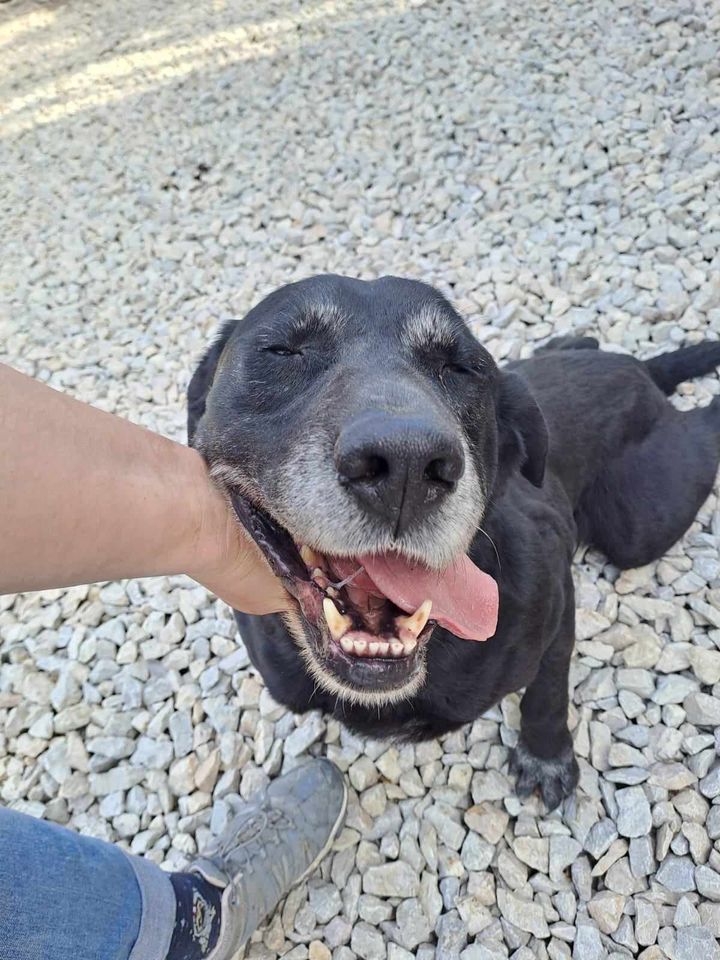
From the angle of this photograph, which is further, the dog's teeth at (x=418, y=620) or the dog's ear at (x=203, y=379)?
the dog's ear at (x=203, y=379)

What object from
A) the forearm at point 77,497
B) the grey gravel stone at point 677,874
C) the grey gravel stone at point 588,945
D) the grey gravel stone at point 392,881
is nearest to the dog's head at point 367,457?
the forearm at point 77,497

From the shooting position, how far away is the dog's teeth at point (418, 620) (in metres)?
1.72

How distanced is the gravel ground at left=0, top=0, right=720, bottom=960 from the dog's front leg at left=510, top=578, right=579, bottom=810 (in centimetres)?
8

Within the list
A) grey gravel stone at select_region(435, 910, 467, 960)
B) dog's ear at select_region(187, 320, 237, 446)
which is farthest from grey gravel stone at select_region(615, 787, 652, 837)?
dog's ear at select_region(187, 320, 237, 446)

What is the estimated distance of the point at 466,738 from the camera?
113 inches

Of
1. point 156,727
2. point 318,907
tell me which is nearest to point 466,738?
point 318,907

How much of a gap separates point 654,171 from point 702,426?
269 cm

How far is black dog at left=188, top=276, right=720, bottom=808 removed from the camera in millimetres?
1616

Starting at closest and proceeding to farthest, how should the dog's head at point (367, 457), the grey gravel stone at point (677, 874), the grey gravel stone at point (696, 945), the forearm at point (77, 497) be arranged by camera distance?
the forearm at point (77, 497) < the dog's head at point (367, 457) < the grey gravel stone at point (696, 945) < the grey gravel stone at point (677, 874)

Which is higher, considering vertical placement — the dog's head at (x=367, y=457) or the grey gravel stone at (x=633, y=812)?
the dog's head at (x=367, y=457)

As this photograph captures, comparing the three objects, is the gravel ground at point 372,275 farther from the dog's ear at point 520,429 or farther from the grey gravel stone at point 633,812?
the dog's ear at point 520,429

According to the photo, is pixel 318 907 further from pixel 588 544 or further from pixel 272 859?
pixel 588 544

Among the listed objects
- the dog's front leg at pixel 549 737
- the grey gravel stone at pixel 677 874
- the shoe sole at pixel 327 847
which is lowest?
the shoe sole at pixel 327 847

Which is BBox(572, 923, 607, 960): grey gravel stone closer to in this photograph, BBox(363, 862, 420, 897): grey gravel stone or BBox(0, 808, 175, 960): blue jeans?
BBox(363, 862, 420, 897): grey gravel stone
